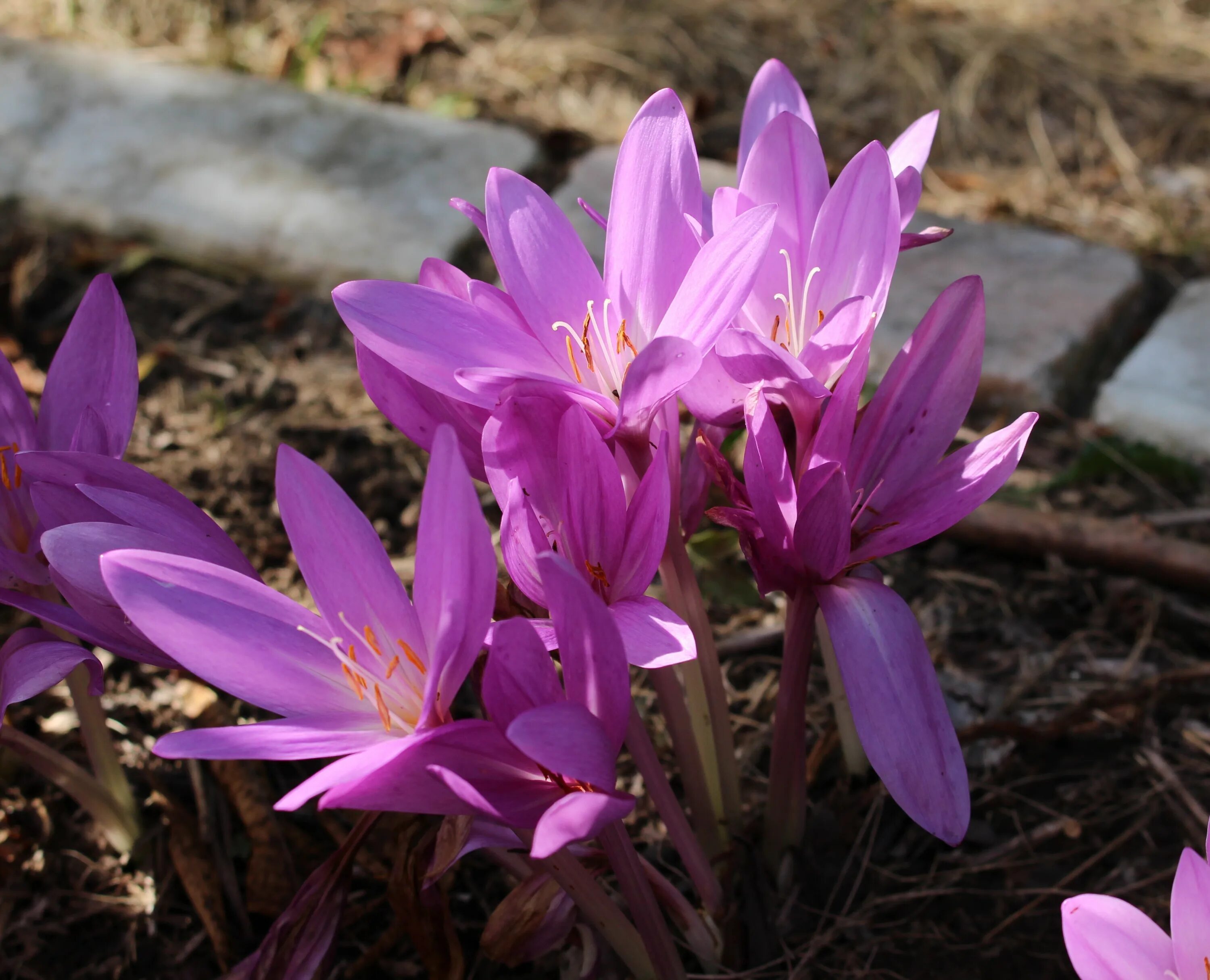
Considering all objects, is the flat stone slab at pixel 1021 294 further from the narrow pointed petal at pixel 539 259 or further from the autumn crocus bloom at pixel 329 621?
the autumn crocus bloom at pixel 329 621

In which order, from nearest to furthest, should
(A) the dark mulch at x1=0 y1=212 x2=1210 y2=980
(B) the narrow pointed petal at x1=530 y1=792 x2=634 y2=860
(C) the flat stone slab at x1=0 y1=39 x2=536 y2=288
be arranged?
(B) the narrow pointed petal at x1=530 y1=792 x2=634 y2=860
(A) the dark mulch at x1=0 y1=212 x2=1210 y2=980
(C) the flat stone slab at x1=0 y1=39 x2=536 y2=288

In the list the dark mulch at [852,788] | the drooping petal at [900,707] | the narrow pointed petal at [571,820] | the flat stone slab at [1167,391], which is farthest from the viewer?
the flat stone slab at [1167,391]

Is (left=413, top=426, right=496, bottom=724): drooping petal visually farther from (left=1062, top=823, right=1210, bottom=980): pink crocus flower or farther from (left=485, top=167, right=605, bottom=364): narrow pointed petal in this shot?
(left=1062, top=823, right=1210, bottom=980): pink crocus flower

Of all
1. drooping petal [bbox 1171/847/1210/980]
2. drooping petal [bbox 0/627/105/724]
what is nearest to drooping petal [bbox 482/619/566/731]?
drooping petal [bbox 0/627/105/724]

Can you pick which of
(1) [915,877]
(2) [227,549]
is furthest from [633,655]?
(1) [915,877]

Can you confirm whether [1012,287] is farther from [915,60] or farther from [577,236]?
[577,236]

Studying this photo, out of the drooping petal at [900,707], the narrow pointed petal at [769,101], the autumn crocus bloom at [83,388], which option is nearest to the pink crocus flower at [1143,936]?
the drooping petal at [900,707]
